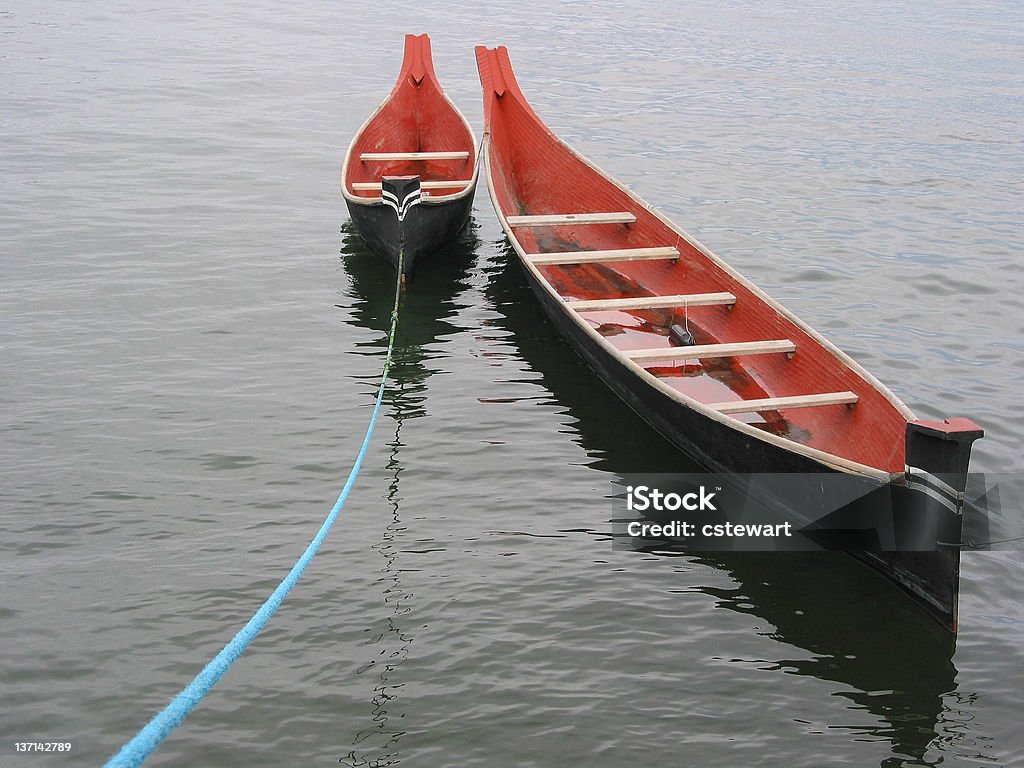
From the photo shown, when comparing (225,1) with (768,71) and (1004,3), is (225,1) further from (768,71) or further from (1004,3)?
(1004,3)

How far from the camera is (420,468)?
307 inches

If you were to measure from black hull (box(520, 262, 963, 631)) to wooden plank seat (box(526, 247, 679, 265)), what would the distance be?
5.40 feet

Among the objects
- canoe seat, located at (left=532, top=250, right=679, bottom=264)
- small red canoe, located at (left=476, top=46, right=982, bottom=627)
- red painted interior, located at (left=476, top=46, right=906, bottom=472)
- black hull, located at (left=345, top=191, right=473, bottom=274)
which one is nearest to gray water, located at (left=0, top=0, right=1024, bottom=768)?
black hull, located at (left=345, top=191, right=473, bottom=274)

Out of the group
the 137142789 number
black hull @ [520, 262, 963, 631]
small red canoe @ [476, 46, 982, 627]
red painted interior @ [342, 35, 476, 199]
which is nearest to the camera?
the 137142789 number

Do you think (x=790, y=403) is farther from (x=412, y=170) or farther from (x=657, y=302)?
(x=412, y=170)

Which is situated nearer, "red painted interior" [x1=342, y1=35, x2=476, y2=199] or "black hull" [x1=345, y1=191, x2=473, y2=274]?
"black hull" [x1=345, y1=191, x2=473, y2=274]

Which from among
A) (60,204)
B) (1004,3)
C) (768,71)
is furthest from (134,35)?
(1004,3)

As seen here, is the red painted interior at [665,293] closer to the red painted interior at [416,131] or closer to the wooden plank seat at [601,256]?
the wooden plank seat at [601,256]

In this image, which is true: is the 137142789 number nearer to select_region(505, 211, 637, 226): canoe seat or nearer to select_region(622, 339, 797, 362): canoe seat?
select_region(622, 339, 797, 362): canoe seat

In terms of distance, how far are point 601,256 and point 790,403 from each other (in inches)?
121

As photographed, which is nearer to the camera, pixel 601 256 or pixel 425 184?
pixel 601 256

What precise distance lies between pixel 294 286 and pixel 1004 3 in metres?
34.2

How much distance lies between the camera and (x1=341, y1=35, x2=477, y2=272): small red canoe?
10711 millimetres

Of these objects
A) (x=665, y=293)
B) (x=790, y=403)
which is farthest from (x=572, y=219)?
(x=790, y=403)
